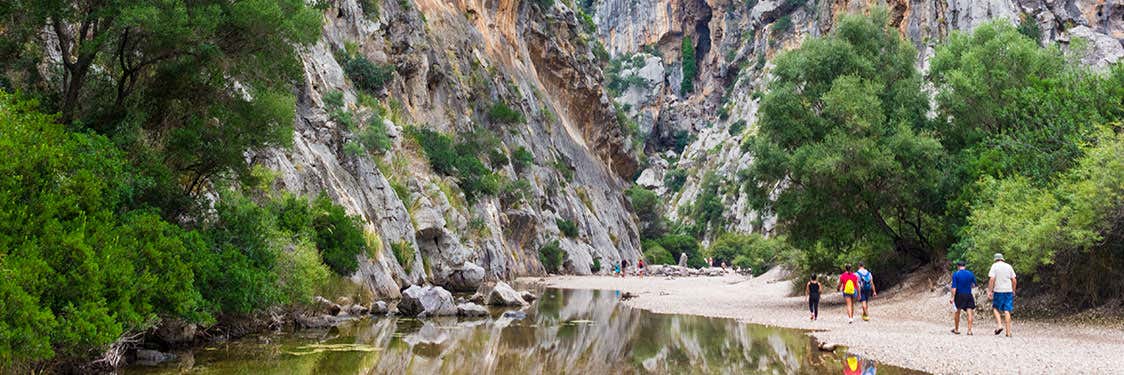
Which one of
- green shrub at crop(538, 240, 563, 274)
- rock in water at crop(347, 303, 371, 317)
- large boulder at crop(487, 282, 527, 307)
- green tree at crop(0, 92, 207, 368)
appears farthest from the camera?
green shrub at crop(538, 240, 563, 274)

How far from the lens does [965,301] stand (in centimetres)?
1588

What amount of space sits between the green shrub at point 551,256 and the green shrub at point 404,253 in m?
25.2

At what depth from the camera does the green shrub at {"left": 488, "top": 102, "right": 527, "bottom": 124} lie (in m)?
58.4

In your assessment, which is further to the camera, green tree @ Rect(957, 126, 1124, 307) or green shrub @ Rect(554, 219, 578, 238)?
green shrub @ Rect(554, 219, 578, 238)

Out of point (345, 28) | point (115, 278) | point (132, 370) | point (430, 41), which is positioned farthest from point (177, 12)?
point (430, 41)

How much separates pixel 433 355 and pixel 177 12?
23.5ft

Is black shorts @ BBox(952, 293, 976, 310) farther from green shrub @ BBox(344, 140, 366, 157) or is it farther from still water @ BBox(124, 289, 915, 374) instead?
green shrub @ BBox(344, 140, 366, 157)

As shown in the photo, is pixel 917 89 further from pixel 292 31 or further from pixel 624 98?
pixel 624 98

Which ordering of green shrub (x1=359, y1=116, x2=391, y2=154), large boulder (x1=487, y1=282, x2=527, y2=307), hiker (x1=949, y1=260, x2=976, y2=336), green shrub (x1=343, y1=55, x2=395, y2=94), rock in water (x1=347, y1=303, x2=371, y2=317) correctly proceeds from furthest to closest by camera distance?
green shrub (x1=343, y1=55, x2=395, y2=94), green shrub (x1=359, y1=116, x2=391, y2=154), large boulder (x1=487, y1=282, x2=527, y2=307), rock in water (x1=347, y1=303, x2=371, y2=317), hiker (x1=949, y1=260, x2=976, y2=336)

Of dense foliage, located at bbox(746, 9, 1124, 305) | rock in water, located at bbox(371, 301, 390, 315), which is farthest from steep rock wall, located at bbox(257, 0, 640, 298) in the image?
dense foliage, located at bbox(746, 9, 1124, 305)

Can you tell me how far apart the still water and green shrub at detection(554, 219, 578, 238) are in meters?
39.7

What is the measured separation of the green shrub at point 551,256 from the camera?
5446cm

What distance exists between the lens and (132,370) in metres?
10.8

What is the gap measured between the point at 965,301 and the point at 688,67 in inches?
5478
